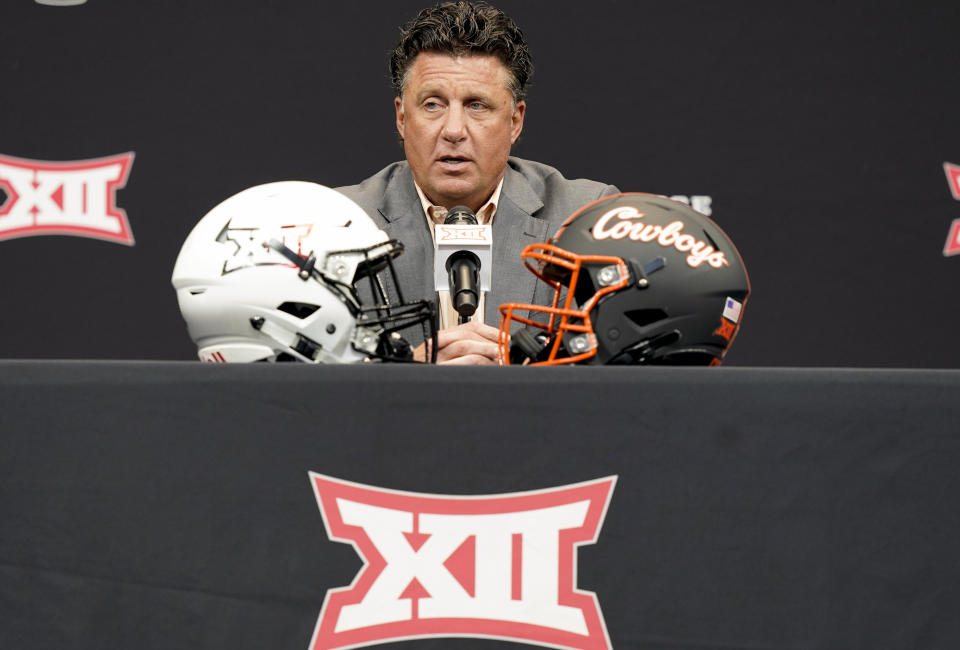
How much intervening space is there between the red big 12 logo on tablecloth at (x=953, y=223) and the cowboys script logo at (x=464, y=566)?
1854 mm

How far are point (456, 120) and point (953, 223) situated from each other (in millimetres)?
1295

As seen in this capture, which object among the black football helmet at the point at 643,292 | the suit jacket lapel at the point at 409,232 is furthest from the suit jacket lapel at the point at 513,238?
the black football helmet at the point at 643,292

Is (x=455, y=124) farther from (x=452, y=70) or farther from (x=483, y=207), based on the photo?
(x=483, y=207)

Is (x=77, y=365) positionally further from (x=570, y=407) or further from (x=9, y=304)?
(x=9, y=304)

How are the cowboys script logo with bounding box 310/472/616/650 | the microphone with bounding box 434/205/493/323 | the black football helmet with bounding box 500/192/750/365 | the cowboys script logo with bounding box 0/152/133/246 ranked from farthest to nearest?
the cowboys script logo with bounding box 0/152/133/246 → the microphone with bounding box 434/205/493/323 → the black football helmet with bounding box 500/192/750/365 → the cowboys script logo with bounding box 310/472/616/650

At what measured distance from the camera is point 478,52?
2.08m

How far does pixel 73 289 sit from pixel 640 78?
148 cm

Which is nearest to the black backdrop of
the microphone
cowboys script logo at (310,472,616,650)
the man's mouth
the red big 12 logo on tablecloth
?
the red big 12 logo on tablecloth

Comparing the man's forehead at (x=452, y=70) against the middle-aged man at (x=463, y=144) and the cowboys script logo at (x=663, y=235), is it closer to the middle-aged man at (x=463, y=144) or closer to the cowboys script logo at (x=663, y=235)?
the middle-aged man at (x=463, y=144)

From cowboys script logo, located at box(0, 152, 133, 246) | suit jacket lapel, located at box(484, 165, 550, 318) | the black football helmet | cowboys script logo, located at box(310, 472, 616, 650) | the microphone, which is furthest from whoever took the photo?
cowboys script logo, located at box(0, 152, 133, 246)

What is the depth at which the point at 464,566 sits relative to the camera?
0.99 metres

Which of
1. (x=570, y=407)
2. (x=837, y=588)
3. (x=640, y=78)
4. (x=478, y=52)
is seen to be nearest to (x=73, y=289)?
(x=478, y=52)

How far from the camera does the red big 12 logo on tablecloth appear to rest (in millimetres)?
2494

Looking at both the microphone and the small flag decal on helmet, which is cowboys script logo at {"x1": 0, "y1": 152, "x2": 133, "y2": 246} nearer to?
the microphone
